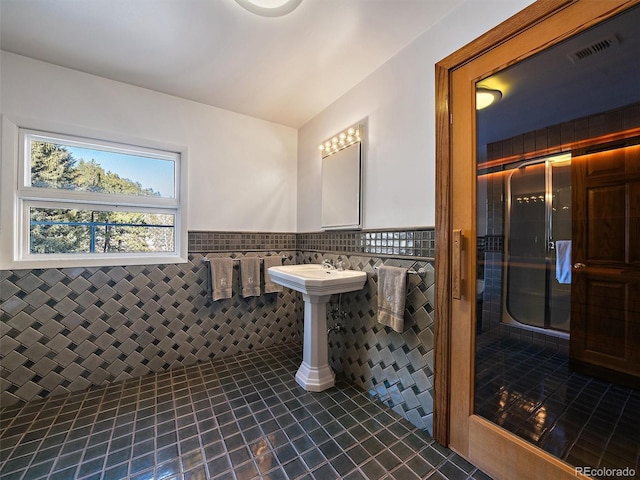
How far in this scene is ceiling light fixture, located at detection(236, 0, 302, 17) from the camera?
1407mm

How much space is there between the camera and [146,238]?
94.0 inches

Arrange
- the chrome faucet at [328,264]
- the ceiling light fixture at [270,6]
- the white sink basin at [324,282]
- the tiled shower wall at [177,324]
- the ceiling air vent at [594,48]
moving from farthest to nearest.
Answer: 1. the chrome faucet at [328,264]
2. the white sink basin at [324,282]
3. the tiled shower wall at [177,324]
4. the ceiling light fixture at [270,6]
5. the ceiling air vent at [594,48]

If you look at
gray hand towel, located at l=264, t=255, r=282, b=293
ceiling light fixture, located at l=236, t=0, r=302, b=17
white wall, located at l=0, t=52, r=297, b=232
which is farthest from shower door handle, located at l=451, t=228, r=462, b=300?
white wall, located at l=0, t=52, r=297, b=232

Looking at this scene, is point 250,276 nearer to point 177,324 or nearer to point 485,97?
point 177,324

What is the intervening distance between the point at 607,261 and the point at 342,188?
1.67 m

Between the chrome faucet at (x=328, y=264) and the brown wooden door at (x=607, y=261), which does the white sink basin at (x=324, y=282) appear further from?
the brown wooden door at (x=607, y=261)

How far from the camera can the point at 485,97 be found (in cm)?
141

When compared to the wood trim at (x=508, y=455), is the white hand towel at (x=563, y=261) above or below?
above

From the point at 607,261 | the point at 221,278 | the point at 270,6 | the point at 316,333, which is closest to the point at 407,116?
the point at 270,6

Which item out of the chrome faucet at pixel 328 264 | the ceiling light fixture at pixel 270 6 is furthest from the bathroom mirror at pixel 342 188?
the ceiling light fixture at pixel 270 6

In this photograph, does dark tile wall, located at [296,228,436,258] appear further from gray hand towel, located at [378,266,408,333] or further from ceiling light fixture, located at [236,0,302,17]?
ceiling light fixture, located at [236,0,302,17]

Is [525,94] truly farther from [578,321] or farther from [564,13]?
[578,321]

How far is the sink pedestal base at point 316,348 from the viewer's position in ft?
6.77

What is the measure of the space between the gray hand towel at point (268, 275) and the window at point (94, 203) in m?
0.80
